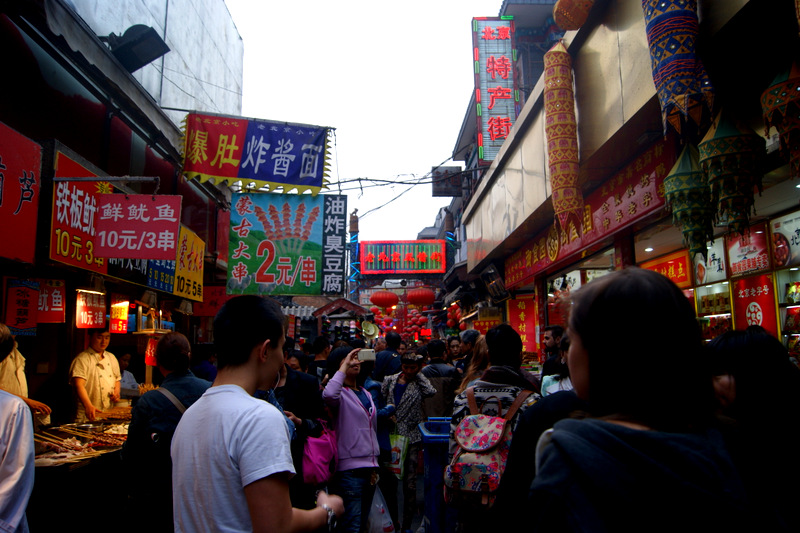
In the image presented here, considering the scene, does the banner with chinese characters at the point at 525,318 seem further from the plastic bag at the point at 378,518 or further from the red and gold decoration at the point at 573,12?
the plastic bag at the point at 378,518

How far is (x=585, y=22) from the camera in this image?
20.4 feet

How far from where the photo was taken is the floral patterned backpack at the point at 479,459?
323cm

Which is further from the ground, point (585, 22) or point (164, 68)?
point (164, 68)

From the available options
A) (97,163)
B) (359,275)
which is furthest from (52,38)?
(359,275)

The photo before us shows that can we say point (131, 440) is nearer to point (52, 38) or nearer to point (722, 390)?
point (722, 390)

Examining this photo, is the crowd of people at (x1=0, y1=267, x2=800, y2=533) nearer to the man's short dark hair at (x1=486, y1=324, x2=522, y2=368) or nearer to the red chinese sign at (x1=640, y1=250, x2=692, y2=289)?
the man's short dark hair at (x1=486, y1=324, x2=522, y2=368)

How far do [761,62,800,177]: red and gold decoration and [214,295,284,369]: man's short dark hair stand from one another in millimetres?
3405

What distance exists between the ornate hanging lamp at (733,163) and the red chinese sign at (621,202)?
5.07ft

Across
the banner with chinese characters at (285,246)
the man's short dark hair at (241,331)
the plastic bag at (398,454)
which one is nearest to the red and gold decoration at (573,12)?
the banner with chinese characters at (285,246)

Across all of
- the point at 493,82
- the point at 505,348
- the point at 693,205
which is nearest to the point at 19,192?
the point at 505,348

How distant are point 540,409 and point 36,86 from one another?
740 cm

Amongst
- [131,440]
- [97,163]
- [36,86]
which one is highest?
[36,86]

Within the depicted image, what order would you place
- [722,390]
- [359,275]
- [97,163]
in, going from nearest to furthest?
[722,390] < [97,163] < [359,275]

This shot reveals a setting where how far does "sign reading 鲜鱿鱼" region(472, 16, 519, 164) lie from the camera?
14688 millimetres
